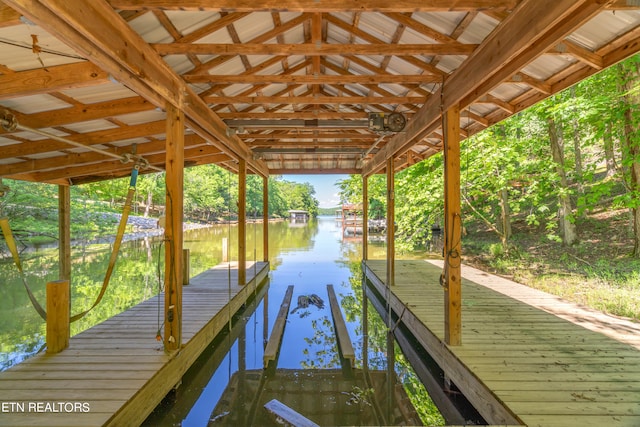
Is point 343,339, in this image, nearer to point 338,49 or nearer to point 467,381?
point 467,381

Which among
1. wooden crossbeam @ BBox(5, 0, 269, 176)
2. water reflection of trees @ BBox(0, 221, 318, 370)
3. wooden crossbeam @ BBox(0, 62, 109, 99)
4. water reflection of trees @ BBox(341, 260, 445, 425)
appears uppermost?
wooden crossbeam @ BBox(5, 0, 269, 176)

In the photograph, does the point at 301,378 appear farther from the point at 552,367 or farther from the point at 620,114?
the point at 620,114

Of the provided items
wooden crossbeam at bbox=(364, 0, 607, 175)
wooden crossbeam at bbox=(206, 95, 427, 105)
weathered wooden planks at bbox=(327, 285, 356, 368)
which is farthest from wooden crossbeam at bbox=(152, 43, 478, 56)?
weathered wooden planks at bbox=(327, 285, 356, 368)

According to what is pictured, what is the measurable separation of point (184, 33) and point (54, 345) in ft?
10.2

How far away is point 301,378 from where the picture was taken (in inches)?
135

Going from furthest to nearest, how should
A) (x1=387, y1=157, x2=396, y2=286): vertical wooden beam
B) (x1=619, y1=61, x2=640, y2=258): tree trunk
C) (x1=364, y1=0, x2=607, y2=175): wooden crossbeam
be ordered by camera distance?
1. (x1=387, y1=157, x2=396, y2=286): vertical wooden beam
2. (x1=619, y1=61, x2=640, y2=258): tree trunk
3. (x1=364, y1=0, x2=607, y2=175): wooden crossbeam

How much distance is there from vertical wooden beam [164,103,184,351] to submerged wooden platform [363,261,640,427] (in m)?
2.67

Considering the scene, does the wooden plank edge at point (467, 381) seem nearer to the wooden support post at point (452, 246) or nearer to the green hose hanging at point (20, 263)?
the wooden support post at point (452, 246)

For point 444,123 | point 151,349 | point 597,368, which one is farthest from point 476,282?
point 151,349

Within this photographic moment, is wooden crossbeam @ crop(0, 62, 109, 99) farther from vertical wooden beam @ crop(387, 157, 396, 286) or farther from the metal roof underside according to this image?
vertical wooden beam @ crop(387, 157, 396, 286)

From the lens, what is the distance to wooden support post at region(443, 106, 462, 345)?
3.02m

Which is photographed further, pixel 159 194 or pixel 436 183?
pixel 159 194

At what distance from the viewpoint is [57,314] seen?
9.58ft

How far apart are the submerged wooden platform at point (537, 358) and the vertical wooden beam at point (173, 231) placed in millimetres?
2668
